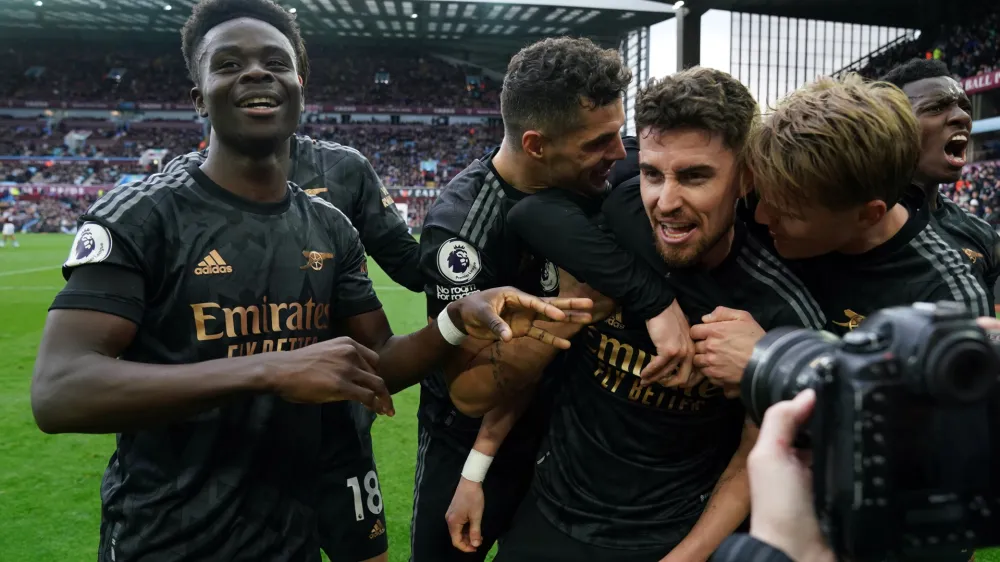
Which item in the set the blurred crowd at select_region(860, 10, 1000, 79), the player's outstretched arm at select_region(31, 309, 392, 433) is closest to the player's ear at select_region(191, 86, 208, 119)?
the player's outstretched arm at select_region(31, 309, 392, 433)

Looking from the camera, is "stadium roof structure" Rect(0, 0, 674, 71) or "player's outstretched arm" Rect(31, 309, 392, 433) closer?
"player's outstretched arm" Rect(31, 309, 392, 433)

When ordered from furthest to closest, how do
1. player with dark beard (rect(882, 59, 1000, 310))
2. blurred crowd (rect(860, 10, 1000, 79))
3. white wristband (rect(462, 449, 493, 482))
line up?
blurred crowd (rect(860, 10, 1000, 79)) → player with dark beard (rect(882, 59, 1000, 310)) → white wristband (rect(462, 449, 493, 482))

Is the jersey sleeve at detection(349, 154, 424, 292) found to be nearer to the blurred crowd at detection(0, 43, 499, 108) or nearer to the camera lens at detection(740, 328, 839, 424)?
the camera lens at detection(740, 328, 839, 424)

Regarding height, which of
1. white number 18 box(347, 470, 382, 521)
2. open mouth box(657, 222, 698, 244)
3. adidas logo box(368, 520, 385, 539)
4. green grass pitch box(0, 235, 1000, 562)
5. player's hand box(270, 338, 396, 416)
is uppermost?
open mouth box(657, 222, 698, 244)

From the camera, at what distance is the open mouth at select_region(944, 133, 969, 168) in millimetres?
3216

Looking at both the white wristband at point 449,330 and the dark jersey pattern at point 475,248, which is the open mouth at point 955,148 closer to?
the dark jersey pattern at point 475,248

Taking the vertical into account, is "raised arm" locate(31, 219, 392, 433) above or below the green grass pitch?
above

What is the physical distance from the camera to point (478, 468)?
7.70 feet

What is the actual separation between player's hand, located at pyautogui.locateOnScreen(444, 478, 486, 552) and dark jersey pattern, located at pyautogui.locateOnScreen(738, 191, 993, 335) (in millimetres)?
1228

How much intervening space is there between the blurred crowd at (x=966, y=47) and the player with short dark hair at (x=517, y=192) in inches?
1064

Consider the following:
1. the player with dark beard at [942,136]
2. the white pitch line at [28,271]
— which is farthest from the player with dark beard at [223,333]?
the white pitch line at [28,271]

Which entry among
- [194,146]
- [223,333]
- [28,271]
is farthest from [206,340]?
[194,146]

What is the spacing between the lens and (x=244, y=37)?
196 centimetres

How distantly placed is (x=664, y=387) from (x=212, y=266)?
125cm
